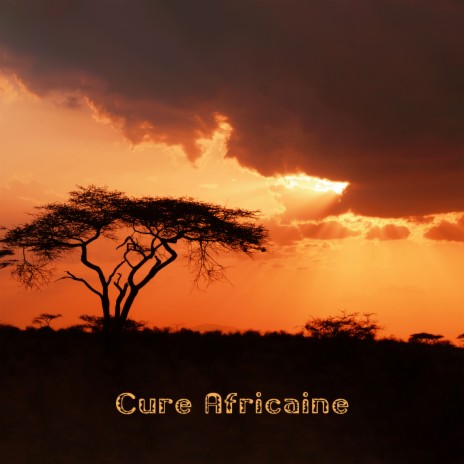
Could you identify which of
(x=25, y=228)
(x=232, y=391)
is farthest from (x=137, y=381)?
(x=25, y=228)

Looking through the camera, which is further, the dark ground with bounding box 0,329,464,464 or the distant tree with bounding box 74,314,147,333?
the distant tree with bounding box 74,314,147,333

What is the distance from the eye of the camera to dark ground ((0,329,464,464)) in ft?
54.3

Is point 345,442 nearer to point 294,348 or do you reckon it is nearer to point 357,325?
point 294,348

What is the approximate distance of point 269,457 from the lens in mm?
16453

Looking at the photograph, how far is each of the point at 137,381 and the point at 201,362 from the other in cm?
291

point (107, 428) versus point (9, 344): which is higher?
point (9, 344)

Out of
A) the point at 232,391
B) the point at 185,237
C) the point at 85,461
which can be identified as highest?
→ the point at 185,237

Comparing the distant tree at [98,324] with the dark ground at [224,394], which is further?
the distant tree at [98,324]

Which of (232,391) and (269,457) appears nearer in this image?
(269,457)

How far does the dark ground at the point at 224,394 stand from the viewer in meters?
16.5

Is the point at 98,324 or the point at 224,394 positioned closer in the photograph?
the point at 224,394

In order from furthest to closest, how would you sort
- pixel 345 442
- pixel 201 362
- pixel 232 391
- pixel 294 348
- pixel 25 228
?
pixel 25 228 < pixel 294 348 < pixel 201 362 < pixel 232 391 < pixel 345 442

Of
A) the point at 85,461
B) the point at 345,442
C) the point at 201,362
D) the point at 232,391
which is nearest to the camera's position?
the point at 85,461

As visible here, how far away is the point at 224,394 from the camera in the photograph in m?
20.0
